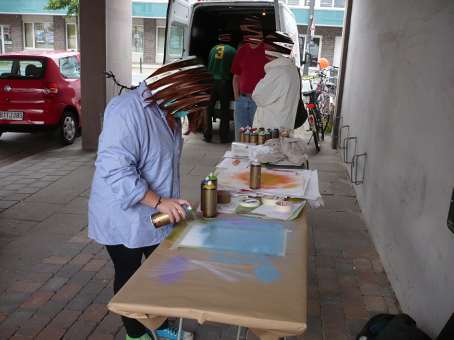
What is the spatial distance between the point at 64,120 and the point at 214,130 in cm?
325

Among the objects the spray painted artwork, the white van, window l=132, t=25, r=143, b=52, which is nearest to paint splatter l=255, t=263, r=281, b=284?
the spray painted artwork

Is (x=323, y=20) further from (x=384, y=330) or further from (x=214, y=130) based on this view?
(x=384, y=330)

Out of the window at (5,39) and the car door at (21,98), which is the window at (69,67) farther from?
the window at (5,39)

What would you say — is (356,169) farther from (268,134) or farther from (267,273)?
(267,273)

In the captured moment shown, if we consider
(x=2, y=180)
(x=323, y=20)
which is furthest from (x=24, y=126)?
(x=323, y=20)

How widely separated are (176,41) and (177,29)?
210 mm

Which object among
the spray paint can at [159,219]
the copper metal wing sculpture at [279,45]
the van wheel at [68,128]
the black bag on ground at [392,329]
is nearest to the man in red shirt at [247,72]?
the copper metal wing sculpture at [279,45]

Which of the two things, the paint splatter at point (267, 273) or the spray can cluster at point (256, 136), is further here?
the spray can cluster at point (256, 136)

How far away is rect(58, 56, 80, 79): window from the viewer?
27.0ft

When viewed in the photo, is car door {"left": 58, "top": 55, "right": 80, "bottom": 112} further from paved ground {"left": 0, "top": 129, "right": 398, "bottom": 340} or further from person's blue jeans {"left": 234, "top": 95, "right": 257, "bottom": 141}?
person's blue jeans {"left": 234, "top": 95, "right": 257, "bottom": 141}

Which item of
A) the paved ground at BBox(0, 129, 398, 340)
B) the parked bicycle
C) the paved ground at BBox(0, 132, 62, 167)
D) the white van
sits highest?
the white van

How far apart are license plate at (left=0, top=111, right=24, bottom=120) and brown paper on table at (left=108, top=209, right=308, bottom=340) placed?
6.57m

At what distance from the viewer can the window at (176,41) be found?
785 centimetres

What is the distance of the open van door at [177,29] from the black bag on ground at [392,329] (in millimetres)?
5933
